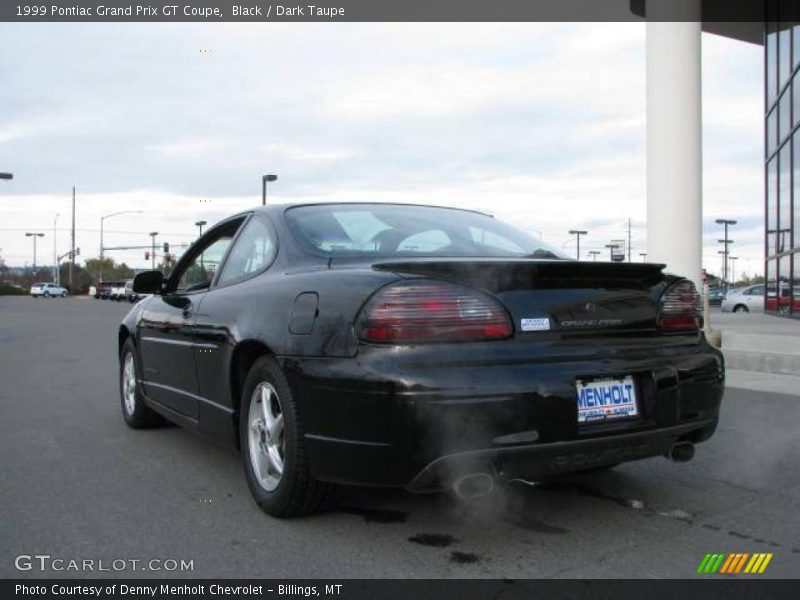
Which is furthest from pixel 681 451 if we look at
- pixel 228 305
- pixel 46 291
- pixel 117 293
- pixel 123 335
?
pixel 46 291

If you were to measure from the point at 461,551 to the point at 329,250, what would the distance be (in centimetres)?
150

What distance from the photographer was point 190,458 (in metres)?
4.73

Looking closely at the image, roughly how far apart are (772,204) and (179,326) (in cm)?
2106

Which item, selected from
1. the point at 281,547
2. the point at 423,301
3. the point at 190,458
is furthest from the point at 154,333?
the point at 423,301

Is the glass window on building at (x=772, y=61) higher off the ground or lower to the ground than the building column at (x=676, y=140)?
higher

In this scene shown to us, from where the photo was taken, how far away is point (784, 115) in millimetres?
19969

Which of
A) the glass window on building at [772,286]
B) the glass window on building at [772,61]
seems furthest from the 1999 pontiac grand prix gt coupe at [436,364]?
the glass window on building at [772,286]

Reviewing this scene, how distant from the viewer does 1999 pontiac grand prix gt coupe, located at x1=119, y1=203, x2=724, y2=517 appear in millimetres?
2891

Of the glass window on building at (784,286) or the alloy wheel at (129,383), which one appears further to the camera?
the glass window on building at (784,286)

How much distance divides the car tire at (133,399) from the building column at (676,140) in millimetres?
9600

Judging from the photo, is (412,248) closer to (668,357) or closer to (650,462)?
(668,357)

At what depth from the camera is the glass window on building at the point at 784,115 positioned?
19.2 m

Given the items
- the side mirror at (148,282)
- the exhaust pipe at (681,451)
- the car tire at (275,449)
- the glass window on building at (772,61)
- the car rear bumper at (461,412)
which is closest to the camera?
the car rear bumper at (461,412)

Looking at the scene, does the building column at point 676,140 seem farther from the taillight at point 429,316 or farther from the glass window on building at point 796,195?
the taillight at point 429,316
